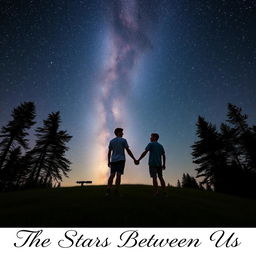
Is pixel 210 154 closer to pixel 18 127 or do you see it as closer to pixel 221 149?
pixel 221 149

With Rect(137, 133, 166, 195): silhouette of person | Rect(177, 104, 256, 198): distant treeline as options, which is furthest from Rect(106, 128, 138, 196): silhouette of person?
Rect(177, 104, 256, 198): distant treeline

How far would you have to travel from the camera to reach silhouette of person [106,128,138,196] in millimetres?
5574

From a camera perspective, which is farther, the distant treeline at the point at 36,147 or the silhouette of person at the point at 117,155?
the distant treeline at the point at 36,147

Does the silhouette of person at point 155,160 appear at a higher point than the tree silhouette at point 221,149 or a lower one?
lower

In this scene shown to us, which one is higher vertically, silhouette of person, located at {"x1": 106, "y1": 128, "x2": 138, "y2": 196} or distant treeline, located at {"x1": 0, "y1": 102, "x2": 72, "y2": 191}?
distant treeline, located at {"x1": 0, "y1": 102, "x2": 72, "y2": 191}

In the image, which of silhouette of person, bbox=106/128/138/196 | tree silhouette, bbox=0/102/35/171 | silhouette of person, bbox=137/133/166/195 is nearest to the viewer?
silhouette of person, bbox=106/128/138/196

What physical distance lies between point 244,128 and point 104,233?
1204 inches

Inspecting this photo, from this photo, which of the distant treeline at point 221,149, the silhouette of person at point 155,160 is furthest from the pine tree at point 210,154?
the silhouette of person at point 155,160

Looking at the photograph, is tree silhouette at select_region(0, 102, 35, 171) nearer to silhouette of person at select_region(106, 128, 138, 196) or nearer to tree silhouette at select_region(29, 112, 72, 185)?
tree silhouette at select_region(29, 112, 72, 185)

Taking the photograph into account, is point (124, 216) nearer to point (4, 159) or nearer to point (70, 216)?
point (70, 216)

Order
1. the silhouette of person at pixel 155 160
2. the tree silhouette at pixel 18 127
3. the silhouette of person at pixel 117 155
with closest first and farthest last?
the silhouette of person at pixel 117 155
the silhouette of person at pixel 155 160
the tree silhouette at pixel 18 127

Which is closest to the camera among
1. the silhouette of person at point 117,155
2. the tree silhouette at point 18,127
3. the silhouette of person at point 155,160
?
the silhouette of person at point 117,155

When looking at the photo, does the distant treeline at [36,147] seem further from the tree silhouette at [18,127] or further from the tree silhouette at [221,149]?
the tree silhouette at [221,149]

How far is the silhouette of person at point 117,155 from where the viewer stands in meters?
5.57
